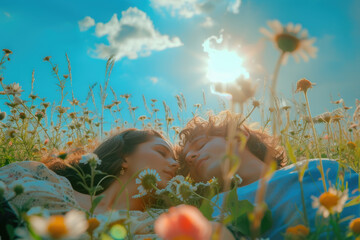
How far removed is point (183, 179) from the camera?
147 centimetres

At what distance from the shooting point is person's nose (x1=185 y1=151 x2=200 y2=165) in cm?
220

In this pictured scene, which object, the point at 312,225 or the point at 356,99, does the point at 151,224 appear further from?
the point at 356,99

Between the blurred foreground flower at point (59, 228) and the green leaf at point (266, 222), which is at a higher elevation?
the blurred foreground flower at point (59, 228)

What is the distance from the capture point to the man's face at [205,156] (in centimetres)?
198

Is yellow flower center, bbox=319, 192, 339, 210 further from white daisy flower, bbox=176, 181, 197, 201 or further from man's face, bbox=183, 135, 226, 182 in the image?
man's face, bbox=183, 135, 226, 182

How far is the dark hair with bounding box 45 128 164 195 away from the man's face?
1.10 feet

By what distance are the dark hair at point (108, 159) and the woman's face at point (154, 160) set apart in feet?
0.22

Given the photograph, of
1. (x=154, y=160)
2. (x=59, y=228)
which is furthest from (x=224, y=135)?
(x=59, y=228)

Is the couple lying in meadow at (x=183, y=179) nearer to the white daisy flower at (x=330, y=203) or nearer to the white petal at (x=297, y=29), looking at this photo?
the white daisy flower at (x=330, y=203)

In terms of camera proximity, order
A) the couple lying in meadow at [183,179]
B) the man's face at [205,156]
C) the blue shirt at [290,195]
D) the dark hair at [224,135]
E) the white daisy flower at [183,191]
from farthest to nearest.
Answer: the dark hair at [224,135], the man's face at [205,156], the white daisy flower at [183,191], the blue shirt at [290,195], the couple lying in meadow at [183,179]

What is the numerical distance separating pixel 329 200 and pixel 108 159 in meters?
Answer: 1.80

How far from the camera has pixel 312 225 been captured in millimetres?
1117

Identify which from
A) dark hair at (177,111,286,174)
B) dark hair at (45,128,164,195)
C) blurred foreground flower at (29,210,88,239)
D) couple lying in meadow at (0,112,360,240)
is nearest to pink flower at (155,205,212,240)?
couple lying in meadow at (0,112,360,240)

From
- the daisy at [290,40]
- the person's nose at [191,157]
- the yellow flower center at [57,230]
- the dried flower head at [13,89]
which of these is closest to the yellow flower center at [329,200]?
the daisy at [290,40]
